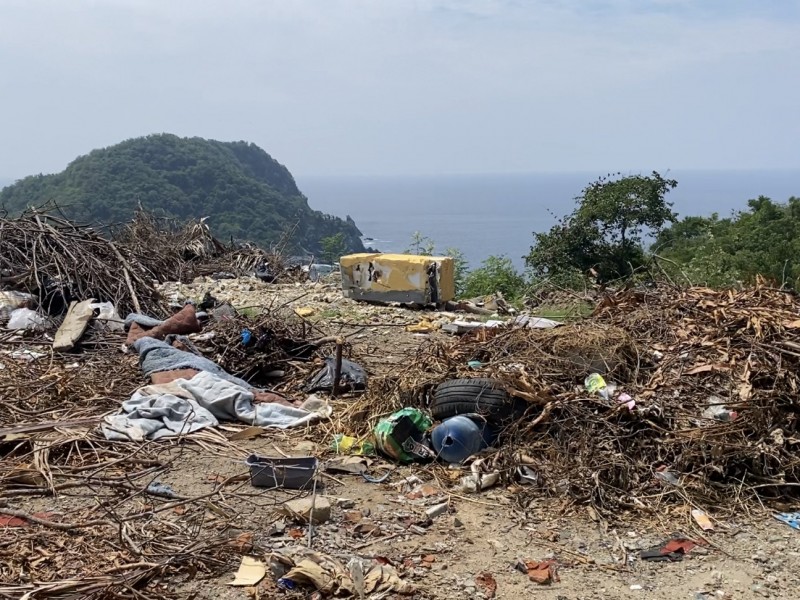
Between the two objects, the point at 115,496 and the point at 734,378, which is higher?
the point at 734,378

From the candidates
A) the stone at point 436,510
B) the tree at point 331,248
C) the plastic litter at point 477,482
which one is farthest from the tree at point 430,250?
the stone at point 436,510

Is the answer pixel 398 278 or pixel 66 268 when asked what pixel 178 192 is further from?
pixel 398 278

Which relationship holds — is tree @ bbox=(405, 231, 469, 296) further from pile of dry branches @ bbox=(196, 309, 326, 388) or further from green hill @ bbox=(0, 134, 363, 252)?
green hill @ bbox=(0, 134, 363, 252)

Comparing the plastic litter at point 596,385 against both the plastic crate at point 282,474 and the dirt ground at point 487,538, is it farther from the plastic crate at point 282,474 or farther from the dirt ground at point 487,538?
the plastic crate at point 282,474

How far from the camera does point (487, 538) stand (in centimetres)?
396

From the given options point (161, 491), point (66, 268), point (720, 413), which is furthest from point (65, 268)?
point (720, 413)

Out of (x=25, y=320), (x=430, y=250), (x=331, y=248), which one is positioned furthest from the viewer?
(x=331, y=248)

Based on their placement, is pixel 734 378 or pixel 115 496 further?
pixel 734 378

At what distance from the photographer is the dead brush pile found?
4.45 meters

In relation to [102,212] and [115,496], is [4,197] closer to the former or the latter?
[102,212]

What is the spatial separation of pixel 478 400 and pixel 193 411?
209 cm

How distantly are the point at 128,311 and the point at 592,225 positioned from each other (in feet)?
33.9

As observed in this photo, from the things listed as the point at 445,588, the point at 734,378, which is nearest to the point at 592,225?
the point at 734,378

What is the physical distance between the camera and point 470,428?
4883 millimetres
